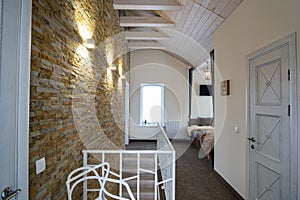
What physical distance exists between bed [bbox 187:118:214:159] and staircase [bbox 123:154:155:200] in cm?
149

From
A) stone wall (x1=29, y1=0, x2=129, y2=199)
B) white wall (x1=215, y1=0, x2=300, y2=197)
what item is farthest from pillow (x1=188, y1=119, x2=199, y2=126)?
stone wall (x1=29, y1=0, x2=129, y2=199)

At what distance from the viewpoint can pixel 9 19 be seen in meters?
1.22

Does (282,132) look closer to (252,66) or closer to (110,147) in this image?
(252,66)

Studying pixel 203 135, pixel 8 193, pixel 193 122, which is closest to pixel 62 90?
pixel 8 193

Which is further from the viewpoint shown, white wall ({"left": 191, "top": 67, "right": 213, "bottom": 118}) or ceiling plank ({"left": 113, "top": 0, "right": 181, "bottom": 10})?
white wall ({"left": 191, "top": 67, "right": 213, "bottom": 118})

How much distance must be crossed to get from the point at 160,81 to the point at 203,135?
3.36m

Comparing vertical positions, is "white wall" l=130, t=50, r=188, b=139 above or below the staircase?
above

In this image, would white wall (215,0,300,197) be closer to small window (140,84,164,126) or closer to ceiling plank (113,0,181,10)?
ceiling plank (113,0,181,10)

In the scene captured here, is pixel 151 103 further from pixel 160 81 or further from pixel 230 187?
pixel 230 187

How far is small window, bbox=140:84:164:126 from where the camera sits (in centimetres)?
876

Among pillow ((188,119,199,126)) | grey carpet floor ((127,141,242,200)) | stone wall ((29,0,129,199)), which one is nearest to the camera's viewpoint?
stone wall ((29,0,129,199))

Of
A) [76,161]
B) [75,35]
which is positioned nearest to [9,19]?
[75,35]

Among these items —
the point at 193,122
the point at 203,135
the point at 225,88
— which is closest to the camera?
the point at 225,88

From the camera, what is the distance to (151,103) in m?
8.79
